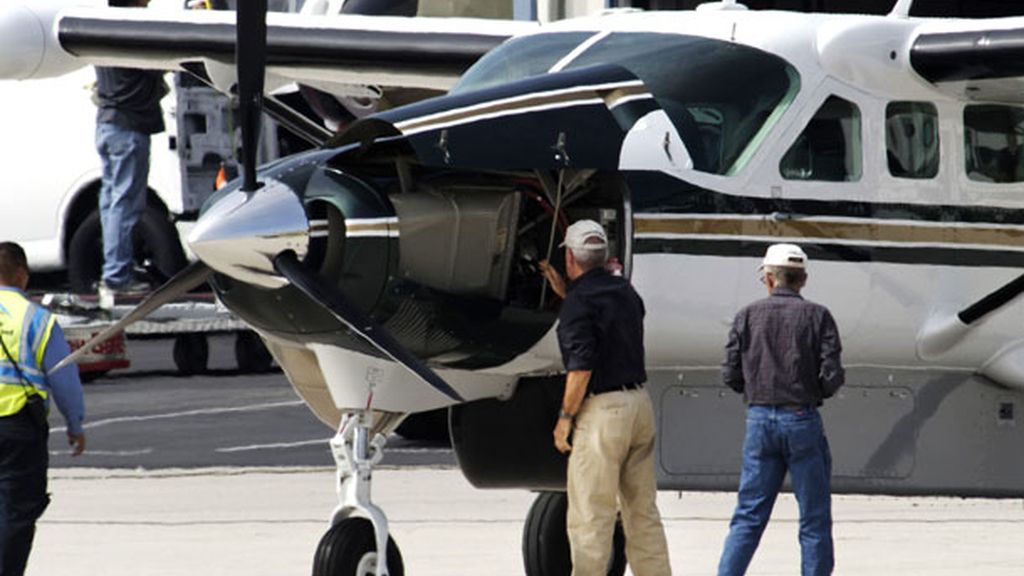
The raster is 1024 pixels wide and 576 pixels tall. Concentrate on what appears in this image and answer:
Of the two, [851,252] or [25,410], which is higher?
[851,252]

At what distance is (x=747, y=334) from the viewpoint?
12.5m

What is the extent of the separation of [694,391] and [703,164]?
118 centimetres

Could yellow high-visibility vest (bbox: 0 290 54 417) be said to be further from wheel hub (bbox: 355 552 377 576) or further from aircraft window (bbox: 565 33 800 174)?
aircraft window (bbox: 565 33 800 174)

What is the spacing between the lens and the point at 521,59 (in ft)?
43.1

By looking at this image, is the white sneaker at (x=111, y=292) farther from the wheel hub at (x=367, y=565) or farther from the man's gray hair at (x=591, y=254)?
the man's gray hair at (x=591, y=254)

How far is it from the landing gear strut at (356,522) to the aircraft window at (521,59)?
184 cm

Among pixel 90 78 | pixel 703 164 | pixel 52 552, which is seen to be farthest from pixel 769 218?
pixel 90 78

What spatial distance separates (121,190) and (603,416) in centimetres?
1208

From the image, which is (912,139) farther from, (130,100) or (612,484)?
(130,100)

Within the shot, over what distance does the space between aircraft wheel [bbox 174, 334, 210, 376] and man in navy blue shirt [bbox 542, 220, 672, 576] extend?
1421 cm

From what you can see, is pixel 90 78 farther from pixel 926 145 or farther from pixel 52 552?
pixel 926 145

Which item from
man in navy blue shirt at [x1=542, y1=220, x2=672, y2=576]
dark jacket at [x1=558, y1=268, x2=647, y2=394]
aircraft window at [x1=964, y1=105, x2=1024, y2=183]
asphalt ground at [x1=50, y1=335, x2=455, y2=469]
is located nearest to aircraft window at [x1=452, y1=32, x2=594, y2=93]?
man in navy blue shirt at [x1=542, y1=220, x2=672, y2=576]

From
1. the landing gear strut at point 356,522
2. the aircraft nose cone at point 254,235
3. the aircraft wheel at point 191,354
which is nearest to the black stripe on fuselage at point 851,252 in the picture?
the landing gear strut at point 356,522

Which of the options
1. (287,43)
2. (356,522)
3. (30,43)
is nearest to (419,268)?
(356,522)
